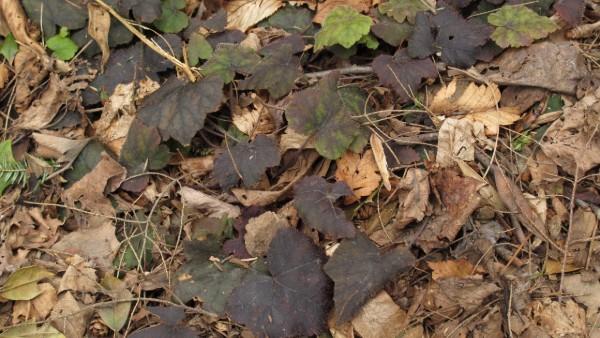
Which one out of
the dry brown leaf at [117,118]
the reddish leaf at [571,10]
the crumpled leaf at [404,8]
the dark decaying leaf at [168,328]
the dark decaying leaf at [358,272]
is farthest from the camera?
the dry brown leaf at [117,118]

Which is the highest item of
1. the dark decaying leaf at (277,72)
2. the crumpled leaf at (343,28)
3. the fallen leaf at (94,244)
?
the crumpled leaf at (343,28)

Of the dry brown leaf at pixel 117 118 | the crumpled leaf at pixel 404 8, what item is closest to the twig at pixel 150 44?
the dry brown leaf at pixel 117 118

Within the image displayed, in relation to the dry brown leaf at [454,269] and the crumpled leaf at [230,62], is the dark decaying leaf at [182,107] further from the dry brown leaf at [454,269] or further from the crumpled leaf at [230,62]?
the dry brown leaf at [454,269]

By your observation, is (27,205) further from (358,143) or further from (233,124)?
(358,143)

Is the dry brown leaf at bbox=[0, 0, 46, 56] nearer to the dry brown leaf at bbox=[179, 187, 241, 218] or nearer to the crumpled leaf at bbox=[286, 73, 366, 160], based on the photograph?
the dry brown leaf at bbox=[179, 187, 241, 218]

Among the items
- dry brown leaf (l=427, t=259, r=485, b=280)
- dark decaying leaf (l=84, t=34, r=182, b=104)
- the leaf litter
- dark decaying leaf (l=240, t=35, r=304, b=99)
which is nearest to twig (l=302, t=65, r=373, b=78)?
the leaf litter

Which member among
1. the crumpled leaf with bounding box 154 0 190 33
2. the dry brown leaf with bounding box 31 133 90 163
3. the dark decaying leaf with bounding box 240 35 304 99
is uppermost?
the crumpled leaf with bounding box 154 0 190 33

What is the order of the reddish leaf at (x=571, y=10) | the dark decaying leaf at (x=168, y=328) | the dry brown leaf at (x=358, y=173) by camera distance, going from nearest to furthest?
the dark decaying leaf at (x=168, y=328) → the dry brown leaf at (x=358, y=173) → the reddish leaf at (x=571, y=10)
